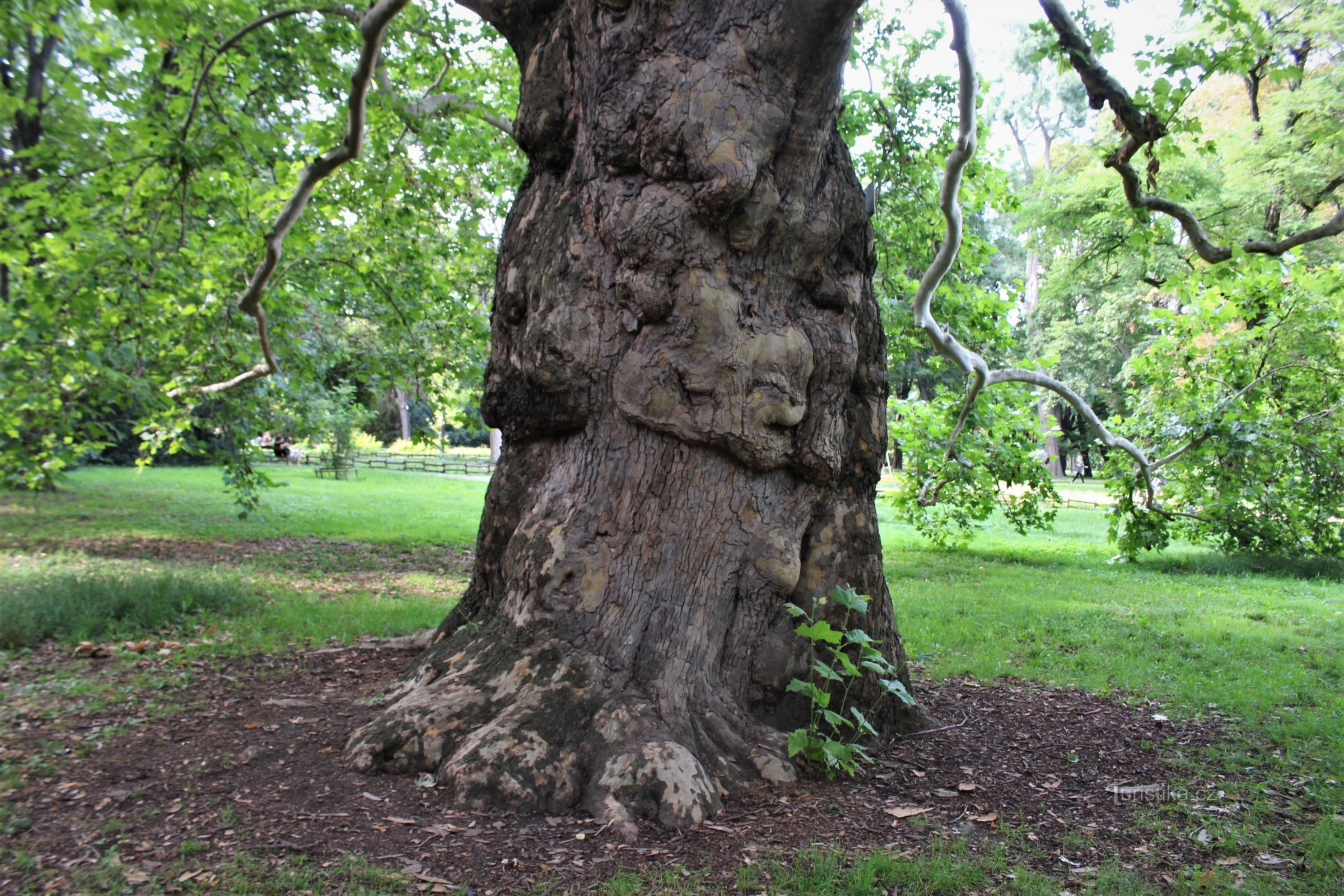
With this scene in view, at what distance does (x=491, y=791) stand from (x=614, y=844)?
0.58m

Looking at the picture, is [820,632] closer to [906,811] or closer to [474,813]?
[906,811]

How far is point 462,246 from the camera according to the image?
37.4ft

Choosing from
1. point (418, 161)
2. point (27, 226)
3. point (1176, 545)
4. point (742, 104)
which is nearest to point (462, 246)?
point (418, 161)

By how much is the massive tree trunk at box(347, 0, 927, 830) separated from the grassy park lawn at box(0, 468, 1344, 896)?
3.10 feet

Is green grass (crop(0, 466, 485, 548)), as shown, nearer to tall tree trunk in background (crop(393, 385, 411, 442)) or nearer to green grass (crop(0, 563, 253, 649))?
green grass (crop(0, 563, 253, 649))

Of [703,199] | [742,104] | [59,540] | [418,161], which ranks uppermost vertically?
[418,161]

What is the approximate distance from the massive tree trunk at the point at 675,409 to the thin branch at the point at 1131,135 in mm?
1452

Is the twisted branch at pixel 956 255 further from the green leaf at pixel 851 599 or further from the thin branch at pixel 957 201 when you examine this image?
the green leaf at pixel 851 599

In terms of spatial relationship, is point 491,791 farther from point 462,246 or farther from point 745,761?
point 462,246

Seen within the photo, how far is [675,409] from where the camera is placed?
12.8 ft

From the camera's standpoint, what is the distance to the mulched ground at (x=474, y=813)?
293 centimetres

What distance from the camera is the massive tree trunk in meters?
3.76

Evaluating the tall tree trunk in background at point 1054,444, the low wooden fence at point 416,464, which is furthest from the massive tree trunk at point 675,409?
the low wooden fence at point 416,464

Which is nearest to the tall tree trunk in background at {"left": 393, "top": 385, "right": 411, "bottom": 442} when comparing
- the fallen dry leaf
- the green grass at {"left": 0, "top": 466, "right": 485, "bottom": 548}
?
the green grass at {"left": 0, "top": 466, "right": 485, "bottom": 548}
